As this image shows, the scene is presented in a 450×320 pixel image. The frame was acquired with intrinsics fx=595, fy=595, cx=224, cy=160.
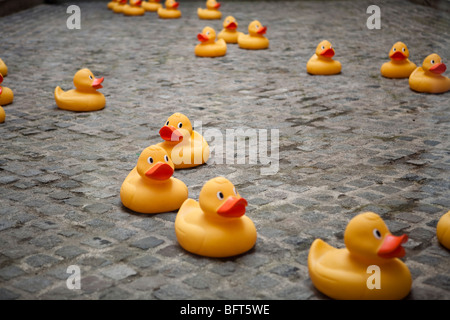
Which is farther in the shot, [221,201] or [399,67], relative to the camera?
[399,67]

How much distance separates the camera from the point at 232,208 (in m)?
4.50

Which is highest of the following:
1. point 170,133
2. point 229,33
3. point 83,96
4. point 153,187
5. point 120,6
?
point 120,6

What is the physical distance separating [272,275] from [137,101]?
5372 millimetres

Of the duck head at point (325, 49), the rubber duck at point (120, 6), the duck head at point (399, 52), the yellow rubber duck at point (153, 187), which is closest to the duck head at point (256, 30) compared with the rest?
the duck head at point (325, 49)

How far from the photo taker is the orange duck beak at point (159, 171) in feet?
17.3

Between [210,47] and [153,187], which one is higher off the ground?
[210,47]

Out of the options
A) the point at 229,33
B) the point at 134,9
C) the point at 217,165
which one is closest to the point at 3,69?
the point at 229,33

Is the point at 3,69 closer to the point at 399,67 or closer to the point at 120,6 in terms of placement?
the point at 399,67

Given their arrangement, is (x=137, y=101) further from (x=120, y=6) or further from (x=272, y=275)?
(x=120, y=6)

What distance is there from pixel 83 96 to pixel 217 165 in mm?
2908

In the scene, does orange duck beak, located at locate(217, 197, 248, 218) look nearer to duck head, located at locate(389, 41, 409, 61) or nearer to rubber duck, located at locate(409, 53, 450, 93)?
rubber duck, located at locate(409, 53, 450, 93)

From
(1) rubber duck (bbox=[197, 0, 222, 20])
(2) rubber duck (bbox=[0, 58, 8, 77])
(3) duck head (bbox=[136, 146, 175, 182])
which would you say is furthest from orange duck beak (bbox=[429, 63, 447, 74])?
(1) rubber duck (bbox=[197, 0, 222, 20])

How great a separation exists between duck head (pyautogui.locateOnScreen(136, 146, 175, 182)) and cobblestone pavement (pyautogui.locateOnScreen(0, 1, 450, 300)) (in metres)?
0.42

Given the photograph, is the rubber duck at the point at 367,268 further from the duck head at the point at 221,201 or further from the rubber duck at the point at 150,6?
the rubber duck at the point at 150,6
